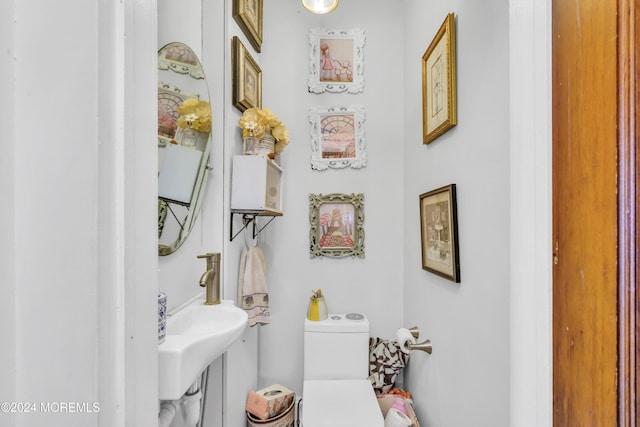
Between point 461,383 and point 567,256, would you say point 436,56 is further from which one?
point 461,383

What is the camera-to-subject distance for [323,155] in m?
1.96

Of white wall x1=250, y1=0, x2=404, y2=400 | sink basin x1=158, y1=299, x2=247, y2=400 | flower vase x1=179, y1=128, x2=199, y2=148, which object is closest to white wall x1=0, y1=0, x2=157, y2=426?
sink basin x1=158, y1=299, x2=247, y2=400

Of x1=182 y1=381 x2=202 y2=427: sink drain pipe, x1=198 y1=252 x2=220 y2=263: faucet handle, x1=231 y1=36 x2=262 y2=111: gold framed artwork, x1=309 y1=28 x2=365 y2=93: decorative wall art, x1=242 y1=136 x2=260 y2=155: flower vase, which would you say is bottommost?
x1=182 y1=381 x2=202 y2=427: sink drain pipe

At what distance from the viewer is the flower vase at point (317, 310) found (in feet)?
5.90

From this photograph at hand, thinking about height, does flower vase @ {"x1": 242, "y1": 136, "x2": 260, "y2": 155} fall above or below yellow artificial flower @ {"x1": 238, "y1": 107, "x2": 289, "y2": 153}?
below

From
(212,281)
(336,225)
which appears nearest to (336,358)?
(336,225)

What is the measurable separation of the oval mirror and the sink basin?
263 millimetres

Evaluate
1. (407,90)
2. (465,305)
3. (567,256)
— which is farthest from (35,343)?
(407,90)

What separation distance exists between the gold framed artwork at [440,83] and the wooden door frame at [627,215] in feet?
2.75

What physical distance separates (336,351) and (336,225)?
732mm

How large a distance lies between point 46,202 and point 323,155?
1647 millimetres

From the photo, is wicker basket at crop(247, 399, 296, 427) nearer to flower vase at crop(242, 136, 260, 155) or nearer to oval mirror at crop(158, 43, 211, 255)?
oval mirror at crop(158, 43, 211, 255)

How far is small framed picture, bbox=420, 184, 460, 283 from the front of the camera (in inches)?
46.1

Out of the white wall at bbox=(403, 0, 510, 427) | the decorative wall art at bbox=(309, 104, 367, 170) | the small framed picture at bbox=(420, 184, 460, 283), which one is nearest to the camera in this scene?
the white wall at bbox=(403, 0, 510, 427)
